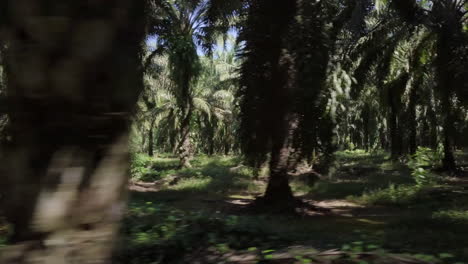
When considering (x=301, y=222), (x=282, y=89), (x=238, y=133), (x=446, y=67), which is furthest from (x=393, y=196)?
(x=282, y=89)

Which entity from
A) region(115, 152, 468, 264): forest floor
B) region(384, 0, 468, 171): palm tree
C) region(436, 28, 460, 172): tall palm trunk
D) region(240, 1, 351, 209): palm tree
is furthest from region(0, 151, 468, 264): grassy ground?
region(384, 0, 468, 171): palm tree

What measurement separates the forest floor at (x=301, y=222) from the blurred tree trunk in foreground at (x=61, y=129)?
5.56 ft

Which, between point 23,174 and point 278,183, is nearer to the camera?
point 23,174

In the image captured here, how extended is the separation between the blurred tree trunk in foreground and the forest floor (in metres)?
1.69

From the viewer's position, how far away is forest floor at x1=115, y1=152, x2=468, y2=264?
3.74 meters

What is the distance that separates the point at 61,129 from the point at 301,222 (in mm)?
7750

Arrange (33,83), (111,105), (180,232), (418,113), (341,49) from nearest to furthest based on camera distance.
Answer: (33,83), (111,105), (180,232), (341,49), (418,113)

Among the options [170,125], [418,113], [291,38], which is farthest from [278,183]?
[418,113]

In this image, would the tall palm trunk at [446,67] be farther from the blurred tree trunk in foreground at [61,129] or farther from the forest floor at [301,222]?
the blurred tree trunk in foreground at [61,129]

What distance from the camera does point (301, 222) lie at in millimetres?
9062

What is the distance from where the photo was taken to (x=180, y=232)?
4.46 m

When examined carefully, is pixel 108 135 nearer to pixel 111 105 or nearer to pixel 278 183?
pixel 111 105

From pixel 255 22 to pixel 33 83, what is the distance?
28.5 feet

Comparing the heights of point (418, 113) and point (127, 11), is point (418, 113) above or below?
above
